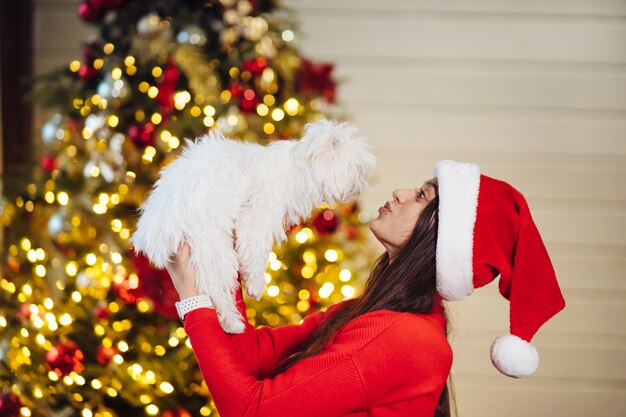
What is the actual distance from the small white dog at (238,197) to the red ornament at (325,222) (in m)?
0.82

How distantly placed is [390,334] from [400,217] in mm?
270

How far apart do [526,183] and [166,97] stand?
5.19ft

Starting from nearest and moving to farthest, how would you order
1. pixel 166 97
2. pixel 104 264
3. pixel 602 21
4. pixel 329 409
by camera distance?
pixel 329 409 → pixel 166 97 → pixel 104 264 → pixel 602 21

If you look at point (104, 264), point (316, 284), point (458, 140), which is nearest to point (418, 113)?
point (458, 140)

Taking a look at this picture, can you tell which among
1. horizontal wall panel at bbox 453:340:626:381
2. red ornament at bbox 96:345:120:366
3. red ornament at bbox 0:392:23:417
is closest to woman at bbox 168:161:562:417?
red ornament at bbox 96:345:120:366

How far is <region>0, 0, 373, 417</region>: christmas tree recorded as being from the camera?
185cm

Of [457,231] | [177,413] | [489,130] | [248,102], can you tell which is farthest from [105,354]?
[489,130]

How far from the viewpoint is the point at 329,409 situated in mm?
1043

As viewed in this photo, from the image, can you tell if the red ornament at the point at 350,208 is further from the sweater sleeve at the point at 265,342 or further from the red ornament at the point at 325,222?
the sweater sleeve at the point at 265,342

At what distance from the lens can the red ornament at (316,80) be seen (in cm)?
226

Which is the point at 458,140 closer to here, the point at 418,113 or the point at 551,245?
the point at 418,113

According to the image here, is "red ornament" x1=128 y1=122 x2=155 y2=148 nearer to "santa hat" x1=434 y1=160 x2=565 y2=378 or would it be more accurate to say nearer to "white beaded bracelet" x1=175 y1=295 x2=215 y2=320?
"white beaded bracelet" x1=175 y1=295 x2=215 y2=320

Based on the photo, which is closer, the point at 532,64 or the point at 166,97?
the point at 166,97

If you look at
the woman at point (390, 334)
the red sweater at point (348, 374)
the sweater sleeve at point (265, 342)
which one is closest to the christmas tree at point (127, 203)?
the sweater sleeve at point (265, 342)
